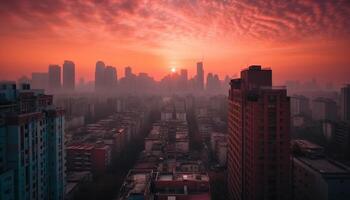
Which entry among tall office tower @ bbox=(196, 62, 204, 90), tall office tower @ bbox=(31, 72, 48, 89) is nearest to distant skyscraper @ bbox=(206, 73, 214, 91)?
tall office tower @ bbox=(196, 62, 204, 90)

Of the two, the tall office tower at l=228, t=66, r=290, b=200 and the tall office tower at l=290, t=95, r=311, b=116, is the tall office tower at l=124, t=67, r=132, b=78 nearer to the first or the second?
the tall office tower at l=290, t=95, r=311, b=116

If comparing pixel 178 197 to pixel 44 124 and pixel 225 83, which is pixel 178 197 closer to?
pixel 44 124

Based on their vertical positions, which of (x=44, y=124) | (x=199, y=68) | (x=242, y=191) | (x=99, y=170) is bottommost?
(x=99, y=170)

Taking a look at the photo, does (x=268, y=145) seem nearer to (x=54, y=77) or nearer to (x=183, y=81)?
(x=54, y=77)

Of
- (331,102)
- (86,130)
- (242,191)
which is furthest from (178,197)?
(331,102)

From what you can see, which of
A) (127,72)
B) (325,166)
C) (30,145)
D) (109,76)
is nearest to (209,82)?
(127,72)
